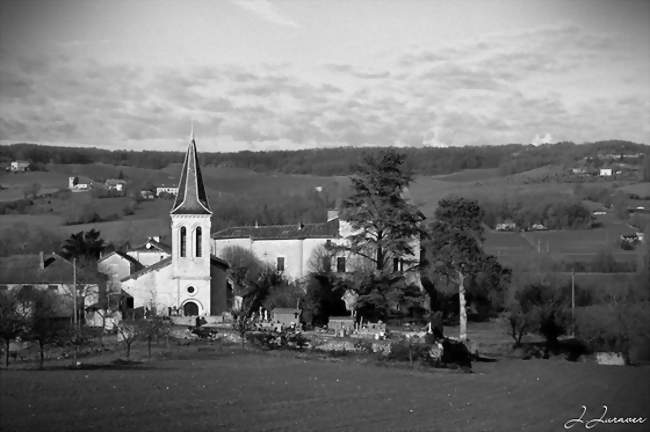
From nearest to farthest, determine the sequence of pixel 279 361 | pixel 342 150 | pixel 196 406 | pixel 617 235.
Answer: pixel 196 406, pixel 279 361, pixel 617 235, pixel 342 150

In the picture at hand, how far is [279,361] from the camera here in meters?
35.2

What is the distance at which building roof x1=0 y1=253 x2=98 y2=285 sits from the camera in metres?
54.0

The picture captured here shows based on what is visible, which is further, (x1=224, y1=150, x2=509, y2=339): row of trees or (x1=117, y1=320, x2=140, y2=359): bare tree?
(x1=224, y1=150, x2=509, y2=339): row of trees

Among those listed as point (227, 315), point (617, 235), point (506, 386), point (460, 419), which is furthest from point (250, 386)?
point (617, 235)

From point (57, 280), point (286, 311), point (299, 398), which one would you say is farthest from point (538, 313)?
point (299, 398)

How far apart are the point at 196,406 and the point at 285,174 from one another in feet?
315

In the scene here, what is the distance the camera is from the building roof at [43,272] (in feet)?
177

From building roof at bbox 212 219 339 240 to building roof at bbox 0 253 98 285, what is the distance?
8131 mm

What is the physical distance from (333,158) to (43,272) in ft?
225

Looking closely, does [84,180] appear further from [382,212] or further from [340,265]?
[382,212]

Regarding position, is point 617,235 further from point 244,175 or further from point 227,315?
point 244,175

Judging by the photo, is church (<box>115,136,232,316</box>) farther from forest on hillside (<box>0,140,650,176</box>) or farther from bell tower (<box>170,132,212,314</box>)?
forest on hillside (<box>0,140,650,176</box>)

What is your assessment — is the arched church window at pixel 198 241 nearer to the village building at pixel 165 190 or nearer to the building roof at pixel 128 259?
the building roof at pixel 128 259
